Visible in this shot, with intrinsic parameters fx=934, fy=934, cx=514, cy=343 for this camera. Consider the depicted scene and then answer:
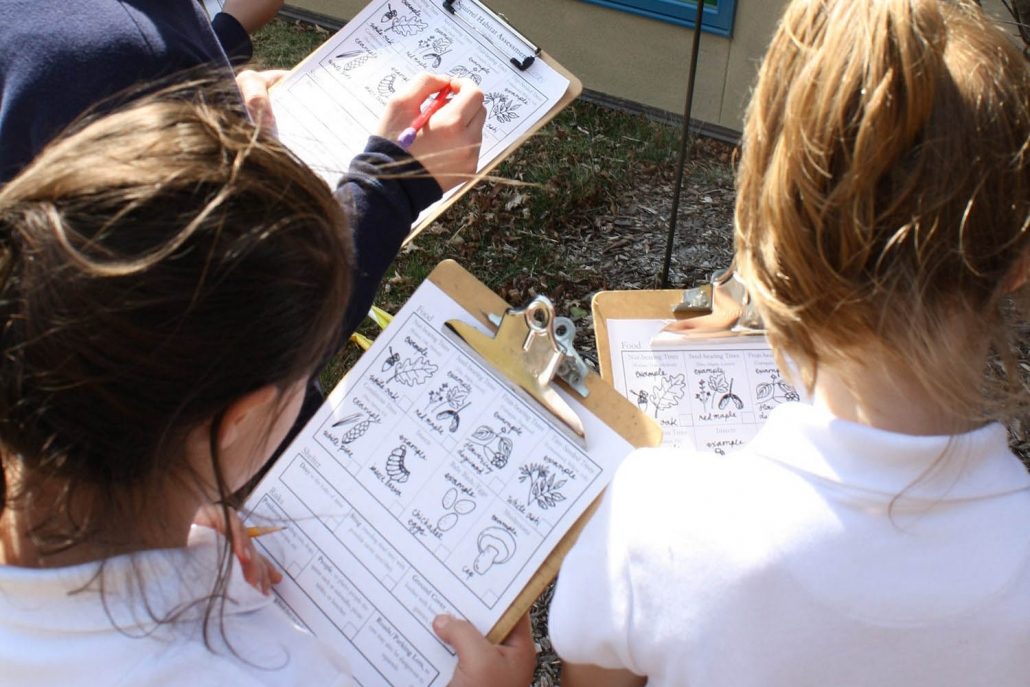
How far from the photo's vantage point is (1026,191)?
91 centimetres

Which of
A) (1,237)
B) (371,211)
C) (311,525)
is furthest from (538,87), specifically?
(1,237)

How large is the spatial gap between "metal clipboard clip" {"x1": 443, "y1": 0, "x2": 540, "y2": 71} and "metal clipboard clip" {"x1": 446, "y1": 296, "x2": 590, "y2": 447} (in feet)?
2.10

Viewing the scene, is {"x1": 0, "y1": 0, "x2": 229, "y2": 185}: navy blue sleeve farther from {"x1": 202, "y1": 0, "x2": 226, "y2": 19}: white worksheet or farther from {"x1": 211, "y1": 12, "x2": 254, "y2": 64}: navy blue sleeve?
{"x1": 202, "y1": 0, "x2": 226, "y2": 19}: white worksheet

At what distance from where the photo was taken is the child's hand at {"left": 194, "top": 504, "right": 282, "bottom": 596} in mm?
1204

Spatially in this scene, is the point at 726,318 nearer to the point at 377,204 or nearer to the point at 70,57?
the point at 377,204

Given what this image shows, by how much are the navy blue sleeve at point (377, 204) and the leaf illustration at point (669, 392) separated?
1.51ft

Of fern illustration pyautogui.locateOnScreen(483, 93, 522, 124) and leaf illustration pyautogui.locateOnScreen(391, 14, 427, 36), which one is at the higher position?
leaf illustration pyautogui.locateOnScreen(391, 14, 427, 36)

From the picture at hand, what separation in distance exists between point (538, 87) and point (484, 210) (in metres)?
1.44

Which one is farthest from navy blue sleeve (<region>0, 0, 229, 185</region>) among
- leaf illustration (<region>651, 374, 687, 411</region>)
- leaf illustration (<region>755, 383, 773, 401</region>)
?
leaf illustration (<region>755, 383, 773, 401</region>)

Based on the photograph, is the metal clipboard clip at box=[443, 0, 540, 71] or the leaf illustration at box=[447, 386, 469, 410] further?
the metal clipboard clip at box=[443, 0, 540, 71]

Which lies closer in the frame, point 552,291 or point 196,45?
point 196,45

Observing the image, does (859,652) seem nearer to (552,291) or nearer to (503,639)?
(503,639)

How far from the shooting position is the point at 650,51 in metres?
3.31

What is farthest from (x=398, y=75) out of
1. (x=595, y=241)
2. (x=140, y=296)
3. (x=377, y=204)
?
(x=595, y=241)
